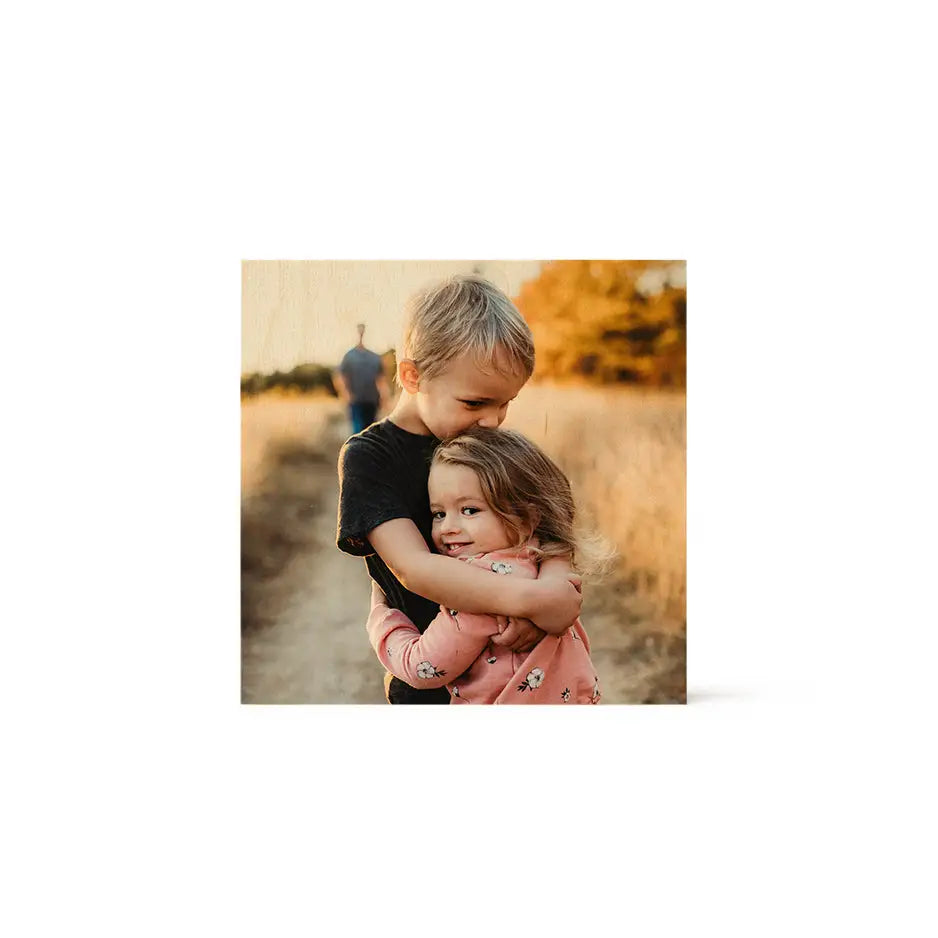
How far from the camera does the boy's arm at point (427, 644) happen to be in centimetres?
676

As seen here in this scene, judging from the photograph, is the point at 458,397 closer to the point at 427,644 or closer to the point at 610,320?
the point at 610,320

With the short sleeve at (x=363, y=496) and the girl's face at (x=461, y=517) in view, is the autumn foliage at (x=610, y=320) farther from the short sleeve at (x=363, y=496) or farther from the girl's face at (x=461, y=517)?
the short sleeve at (x=363, y=496)

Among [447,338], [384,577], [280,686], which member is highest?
[447,338]

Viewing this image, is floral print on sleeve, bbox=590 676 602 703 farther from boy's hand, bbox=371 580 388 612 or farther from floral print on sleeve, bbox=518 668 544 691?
boy's hand, bbox=371 580 388 612

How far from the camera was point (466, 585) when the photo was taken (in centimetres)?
673

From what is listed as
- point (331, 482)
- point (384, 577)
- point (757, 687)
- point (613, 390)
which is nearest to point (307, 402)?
point (331, 482)

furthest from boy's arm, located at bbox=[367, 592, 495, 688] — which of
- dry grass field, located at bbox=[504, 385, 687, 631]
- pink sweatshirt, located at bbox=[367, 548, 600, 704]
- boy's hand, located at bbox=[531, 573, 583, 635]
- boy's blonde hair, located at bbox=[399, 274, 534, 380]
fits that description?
boy's blonde hair, located at bbox=[399, 274, 534, 380]

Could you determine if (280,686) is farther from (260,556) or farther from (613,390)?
(613,390)

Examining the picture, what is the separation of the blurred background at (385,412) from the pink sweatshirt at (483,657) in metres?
0.10

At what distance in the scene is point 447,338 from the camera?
6844 millimetres

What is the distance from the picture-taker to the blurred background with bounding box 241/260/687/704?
6930mm

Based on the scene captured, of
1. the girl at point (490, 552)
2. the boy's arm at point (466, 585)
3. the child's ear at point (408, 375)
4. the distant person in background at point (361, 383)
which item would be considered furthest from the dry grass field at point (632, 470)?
the distant person in background at point (361, 383)

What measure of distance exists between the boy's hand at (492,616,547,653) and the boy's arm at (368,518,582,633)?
3cm

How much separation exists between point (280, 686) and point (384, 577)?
1.96ft
